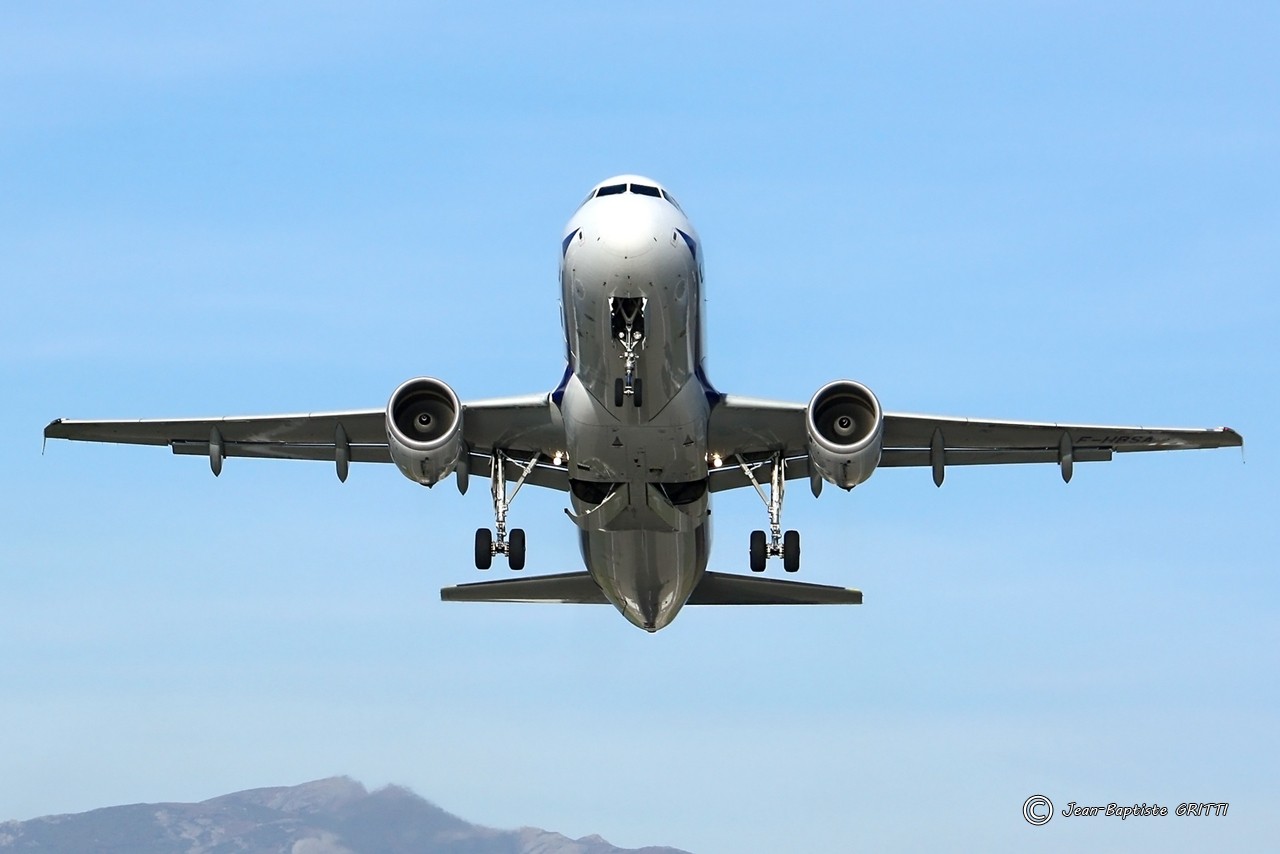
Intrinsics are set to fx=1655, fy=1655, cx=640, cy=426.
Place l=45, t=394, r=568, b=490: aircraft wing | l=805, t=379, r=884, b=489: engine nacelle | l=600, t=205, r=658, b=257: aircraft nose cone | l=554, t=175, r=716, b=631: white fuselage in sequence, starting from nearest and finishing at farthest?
1. l=600, t=205, r=658, b=257: aircraft nose cone
2. l=554, t=175, r=716, b=631: white fuselage
3. l=805, t=379, r=884, b=489: engine nacelle
4. l=45, t=394, r=568, b=490: aircraft wing

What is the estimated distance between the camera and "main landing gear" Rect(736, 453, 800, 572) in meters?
29.1

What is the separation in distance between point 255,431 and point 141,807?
395 ft

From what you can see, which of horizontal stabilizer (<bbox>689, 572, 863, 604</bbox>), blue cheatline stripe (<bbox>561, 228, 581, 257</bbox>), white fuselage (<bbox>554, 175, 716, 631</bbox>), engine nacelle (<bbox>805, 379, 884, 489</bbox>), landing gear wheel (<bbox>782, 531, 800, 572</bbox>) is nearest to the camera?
white fuselage (<bbox>554, 175, 716, 631</bbox>)

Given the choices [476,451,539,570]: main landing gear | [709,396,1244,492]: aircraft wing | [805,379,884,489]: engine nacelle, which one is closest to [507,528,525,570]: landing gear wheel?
[476,451,539,570]: main landing gear

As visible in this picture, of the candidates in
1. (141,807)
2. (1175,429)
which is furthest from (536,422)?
(141,807)

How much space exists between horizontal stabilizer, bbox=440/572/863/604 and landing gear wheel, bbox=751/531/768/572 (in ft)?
10.4

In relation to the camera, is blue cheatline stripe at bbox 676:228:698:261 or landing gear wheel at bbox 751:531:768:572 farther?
landing gear wheel at bbox 751:531:768:572

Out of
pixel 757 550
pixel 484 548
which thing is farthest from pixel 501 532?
pixel 757 550

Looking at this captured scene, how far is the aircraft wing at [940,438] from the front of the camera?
29156mm

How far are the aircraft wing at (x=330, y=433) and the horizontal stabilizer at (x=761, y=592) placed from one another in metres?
4.54

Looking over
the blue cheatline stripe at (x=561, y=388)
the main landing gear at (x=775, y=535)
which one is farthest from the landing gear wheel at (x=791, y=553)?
the blue cheatline stripe at (x=561, y=388)

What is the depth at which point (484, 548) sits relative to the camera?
1173 inches

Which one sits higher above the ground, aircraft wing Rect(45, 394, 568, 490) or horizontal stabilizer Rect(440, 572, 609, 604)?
aircraft wing Rect(45, 394, 568, 490)

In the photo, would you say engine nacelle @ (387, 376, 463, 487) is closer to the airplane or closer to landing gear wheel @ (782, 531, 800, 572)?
the airplane
